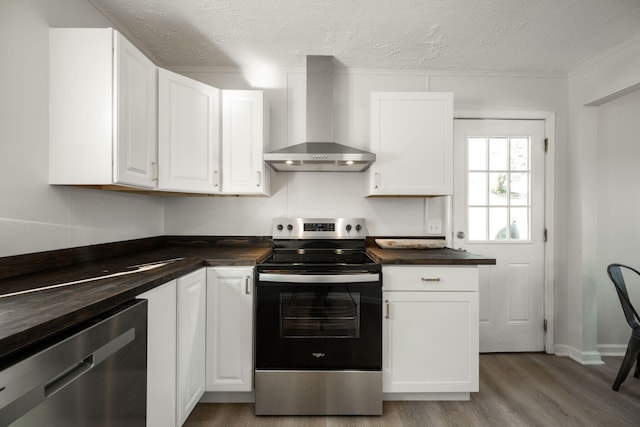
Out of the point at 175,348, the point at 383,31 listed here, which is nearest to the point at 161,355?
the point at 175,348

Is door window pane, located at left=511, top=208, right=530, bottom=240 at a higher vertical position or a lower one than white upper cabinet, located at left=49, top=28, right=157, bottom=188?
lower

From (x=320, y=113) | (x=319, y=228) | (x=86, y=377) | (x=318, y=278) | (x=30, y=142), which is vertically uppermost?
(x=320, y=113)

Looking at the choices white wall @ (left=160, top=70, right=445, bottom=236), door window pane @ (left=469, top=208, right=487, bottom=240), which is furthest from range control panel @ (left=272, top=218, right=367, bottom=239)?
door window pane @ (left=469, top=208, right=487, bottom=240)

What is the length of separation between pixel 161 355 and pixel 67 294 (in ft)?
1.67

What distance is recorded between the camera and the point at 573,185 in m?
2.51

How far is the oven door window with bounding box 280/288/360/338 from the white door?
51.3 inches

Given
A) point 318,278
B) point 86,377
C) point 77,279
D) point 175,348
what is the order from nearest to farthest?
1. point 86,377
2. point 77,279
3. point 175,348
4. point 318,278

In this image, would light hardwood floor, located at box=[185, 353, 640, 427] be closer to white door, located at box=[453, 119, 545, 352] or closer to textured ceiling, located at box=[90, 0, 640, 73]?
white door, located at box=[453, 119, 545, 352]

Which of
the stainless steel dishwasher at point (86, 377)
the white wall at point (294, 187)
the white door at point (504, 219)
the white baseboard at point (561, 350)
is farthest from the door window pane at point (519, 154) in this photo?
the stainless steel dishwasher at point (86, 377)

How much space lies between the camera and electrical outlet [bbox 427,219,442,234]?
2.52 m

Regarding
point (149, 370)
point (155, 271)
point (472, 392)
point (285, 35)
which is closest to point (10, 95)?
point (155, 271)

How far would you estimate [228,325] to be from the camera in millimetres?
1799

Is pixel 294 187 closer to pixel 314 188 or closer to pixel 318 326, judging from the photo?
pixel 314 188

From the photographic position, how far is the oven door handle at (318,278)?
1.74 metres
